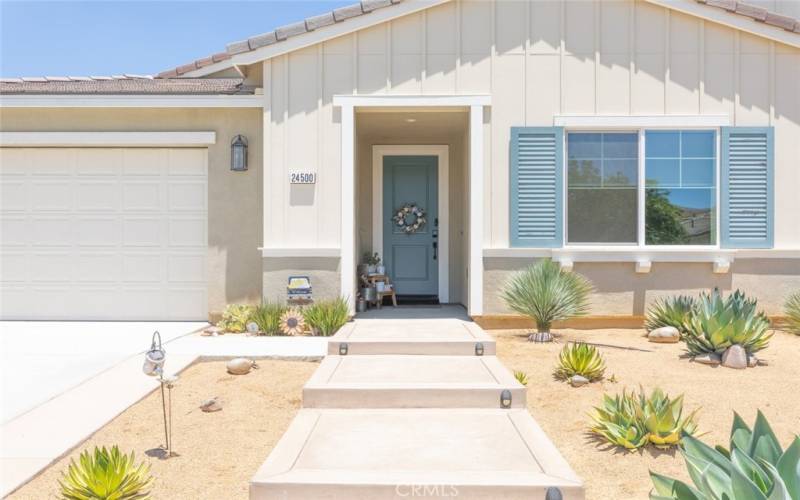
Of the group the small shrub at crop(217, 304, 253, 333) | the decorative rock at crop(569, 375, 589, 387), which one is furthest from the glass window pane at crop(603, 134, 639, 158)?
the small shrub at crop(217, 304, 253, 333)

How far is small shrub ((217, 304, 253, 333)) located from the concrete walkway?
6.90 ft

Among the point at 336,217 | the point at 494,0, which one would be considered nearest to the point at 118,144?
the point at 336,217

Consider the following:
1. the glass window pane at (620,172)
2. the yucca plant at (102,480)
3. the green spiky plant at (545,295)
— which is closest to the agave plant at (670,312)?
the green spiky plant at (545,295)

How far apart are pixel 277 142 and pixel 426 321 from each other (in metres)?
2.97

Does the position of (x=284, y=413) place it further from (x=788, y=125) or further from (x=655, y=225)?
(x=788, y=125)

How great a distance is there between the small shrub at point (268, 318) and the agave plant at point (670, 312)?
4544mm

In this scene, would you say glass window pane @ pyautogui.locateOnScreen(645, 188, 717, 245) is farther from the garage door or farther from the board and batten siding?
the garage door

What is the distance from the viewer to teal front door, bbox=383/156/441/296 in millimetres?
10641

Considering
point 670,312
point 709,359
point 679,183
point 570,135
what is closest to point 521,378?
point 709,359

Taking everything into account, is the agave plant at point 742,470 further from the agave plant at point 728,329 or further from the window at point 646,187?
the window at point 646,187

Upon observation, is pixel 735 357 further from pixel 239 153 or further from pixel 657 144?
pixel 239 153

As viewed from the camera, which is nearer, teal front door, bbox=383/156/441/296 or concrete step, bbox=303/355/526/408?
concrete step, bbox=303/355/526/408

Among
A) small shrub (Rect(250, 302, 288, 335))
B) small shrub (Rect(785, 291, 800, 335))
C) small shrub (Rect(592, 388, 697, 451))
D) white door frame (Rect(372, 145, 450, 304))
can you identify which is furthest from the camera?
white door frame (Rect(372, 145, 450, 304))

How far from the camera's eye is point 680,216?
800 centimetres
